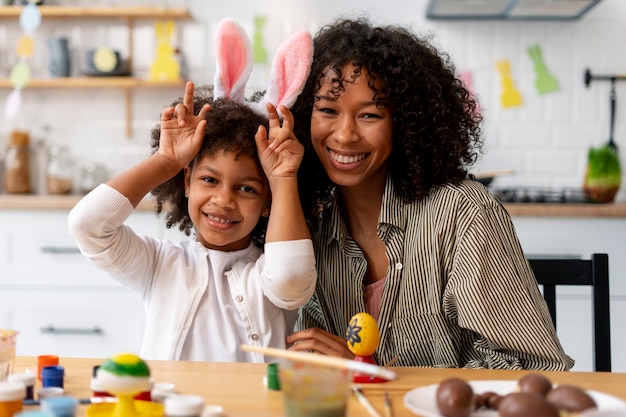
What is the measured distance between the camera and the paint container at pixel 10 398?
34.2 inches

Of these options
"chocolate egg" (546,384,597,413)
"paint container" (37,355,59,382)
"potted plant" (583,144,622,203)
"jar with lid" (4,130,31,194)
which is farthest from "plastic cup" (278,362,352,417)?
"jar with lid" (4,130,31,194)

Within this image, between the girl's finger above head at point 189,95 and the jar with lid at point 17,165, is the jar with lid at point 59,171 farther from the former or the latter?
the girl's finger above head at point 189,95

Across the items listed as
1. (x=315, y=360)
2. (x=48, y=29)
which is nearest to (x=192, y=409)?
(x=315, y=360)

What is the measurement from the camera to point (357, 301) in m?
1.59

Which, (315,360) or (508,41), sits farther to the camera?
(508,41)

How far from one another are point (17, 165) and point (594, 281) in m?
2.83

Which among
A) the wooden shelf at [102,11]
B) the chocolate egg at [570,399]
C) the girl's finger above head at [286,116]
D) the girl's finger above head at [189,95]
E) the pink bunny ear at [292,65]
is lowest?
the chocolate egg at [570,399]

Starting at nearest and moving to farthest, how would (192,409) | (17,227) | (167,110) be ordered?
(192,409)
(167,110)
(17,227)

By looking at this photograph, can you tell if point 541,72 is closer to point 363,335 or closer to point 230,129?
point 230,129

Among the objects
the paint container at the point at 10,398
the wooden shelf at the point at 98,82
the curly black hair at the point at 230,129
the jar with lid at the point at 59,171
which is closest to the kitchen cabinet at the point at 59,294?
the jar with lid at the point at 59,171

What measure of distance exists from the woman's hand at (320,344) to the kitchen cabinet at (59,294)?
5.76 ft

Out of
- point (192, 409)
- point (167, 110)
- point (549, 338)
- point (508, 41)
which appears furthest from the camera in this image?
point (508, 41)

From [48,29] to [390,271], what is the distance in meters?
2.76

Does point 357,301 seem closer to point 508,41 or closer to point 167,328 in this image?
point 167,328
